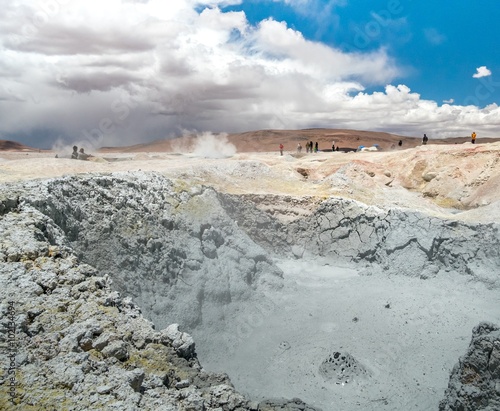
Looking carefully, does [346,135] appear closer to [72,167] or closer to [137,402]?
[72,167]

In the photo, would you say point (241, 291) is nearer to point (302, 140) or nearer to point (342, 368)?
point (342, 368)

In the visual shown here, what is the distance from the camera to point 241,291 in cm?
1227

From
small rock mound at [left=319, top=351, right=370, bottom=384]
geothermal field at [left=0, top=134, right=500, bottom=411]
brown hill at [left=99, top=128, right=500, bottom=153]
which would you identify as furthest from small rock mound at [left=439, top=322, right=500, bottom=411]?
brown hill at [left=99, top=128, right=500, bottom=153]

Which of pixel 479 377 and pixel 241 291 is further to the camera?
pixel 241 291

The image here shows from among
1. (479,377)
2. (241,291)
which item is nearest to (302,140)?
(241,291)

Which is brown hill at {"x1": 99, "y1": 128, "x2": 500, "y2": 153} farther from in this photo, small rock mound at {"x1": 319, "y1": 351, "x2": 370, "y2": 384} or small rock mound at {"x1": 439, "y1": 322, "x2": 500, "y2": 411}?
small rock mound at {"x1": 439, "y1": 322, "x2": 500, "y2": 411}

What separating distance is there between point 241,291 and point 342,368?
3.77 metres

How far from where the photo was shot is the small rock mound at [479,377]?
21.6 ft

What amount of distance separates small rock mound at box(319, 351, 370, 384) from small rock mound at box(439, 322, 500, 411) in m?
2.22

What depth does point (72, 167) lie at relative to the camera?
49.3ft

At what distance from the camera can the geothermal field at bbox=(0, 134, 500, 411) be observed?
18.0 feet

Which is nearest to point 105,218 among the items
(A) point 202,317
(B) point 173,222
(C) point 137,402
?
(B) point 173,222

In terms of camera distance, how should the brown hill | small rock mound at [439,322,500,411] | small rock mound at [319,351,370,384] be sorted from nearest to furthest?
small rock mound at [439,322,500,411]
small rock mound at [319,351,370,384]
the brown hill

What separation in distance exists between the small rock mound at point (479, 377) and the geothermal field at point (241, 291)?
0.03 metres
